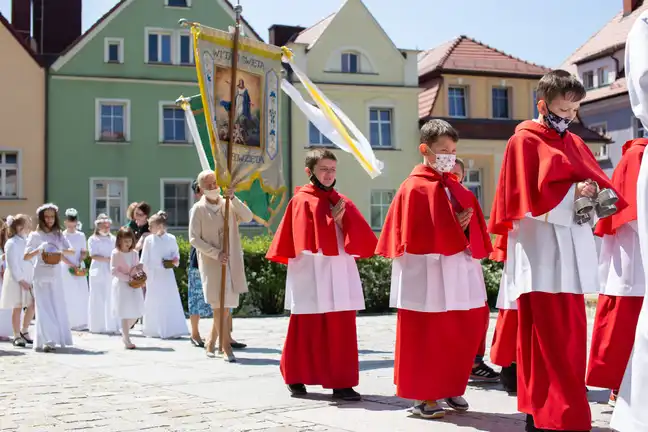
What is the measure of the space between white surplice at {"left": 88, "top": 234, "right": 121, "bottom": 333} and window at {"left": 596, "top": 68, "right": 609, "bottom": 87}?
32693mm

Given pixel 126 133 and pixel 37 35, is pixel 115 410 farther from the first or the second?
pixel 37 35

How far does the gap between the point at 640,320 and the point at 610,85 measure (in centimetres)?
4082

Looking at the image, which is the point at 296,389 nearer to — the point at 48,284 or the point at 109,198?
the point at 48,284

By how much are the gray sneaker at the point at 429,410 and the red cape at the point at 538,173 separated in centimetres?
144

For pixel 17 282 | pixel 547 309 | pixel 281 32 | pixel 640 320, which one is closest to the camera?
pixel 640 320

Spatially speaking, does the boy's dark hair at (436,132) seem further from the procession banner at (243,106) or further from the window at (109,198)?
the window at (109,198)

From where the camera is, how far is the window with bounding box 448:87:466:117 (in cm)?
3762

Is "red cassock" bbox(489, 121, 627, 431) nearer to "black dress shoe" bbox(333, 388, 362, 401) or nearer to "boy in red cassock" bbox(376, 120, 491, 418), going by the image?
"boy in red cassock" bbox(376, 120, 491, 418)

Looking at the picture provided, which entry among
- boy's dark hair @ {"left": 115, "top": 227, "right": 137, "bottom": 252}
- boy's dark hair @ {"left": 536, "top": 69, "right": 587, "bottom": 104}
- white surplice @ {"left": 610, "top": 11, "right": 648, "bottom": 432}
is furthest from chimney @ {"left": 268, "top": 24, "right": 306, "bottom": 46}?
white surplice @ {"left": 610, "top": 11, "right": 648, "bottom": 432}

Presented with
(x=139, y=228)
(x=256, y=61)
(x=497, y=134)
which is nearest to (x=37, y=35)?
(x=497, y=134)

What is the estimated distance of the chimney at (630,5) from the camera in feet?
147

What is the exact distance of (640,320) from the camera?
4133 mm

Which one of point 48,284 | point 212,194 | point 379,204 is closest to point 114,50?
point 379,204

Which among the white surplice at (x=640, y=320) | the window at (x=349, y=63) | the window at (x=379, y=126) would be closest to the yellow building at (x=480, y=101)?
the window at (x=379, y=126)
